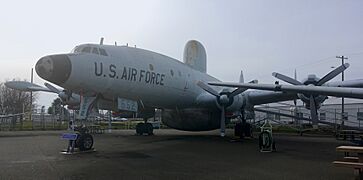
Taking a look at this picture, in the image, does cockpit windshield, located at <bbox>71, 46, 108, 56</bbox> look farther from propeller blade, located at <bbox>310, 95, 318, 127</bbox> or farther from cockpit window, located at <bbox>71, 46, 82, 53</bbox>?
propeller blade, located at <bbox>310, 95, 318, 127</bbox>

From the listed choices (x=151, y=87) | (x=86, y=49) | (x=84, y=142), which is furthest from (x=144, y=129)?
(x=84, y=142)

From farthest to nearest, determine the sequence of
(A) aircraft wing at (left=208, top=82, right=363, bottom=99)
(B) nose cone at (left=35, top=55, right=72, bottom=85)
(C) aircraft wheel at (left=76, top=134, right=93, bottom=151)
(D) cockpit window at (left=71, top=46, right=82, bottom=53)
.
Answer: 1. (D) cockpit window at (left=71, top=46, right=82, bottom=53)
2. (C) aircraft wheel at (left=76, top=134, right=93, bottom=151)
3. (B) nose cone at (left=35, top=55, right=72, bottom=85)
4. (A) aircraft wing at (left=208, top=82, right=363, bottom=99)

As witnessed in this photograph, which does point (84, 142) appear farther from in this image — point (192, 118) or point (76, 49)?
point (192, 118)

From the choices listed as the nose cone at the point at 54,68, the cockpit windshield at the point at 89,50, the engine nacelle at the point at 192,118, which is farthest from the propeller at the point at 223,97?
the nose cone at the point at 54,68

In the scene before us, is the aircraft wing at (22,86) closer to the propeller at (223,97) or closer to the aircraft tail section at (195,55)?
the aircraft tail section at (195,55)

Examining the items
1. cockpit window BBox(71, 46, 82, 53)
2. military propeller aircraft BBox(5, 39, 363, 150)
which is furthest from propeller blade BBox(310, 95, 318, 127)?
cockpit window BBox(71, 46, 82, 53)

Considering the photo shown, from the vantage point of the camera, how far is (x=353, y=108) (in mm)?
40750

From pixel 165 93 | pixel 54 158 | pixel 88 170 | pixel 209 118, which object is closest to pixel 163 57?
pixel 165 93

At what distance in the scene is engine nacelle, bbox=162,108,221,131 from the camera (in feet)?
66.2

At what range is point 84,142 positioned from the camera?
11.3 metres

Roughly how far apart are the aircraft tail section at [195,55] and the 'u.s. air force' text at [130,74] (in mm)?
8530

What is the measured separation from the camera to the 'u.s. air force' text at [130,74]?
12.7m

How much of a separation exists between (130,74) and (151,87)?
1578 mm

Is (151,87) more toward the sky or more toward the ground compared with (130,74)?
more toward the ground
